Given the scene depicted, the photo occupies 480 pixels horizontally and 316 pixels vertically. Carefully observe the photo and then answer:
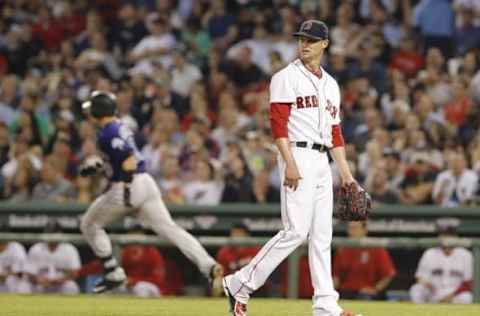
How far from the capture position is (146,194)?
11008mm

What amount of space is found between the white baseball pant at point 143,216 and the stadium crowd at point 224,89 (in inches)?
107

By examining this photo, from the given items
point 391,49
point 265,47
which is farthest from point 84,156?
point 391,49

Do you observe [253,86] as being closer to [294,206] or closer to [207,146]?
[207,146]

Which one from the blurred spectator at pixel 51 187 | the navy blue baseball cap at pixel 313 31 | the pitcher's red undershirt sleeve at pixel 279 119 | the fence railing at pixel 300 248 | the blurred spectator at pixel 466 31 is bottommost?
the fence railing at pixel 300 248

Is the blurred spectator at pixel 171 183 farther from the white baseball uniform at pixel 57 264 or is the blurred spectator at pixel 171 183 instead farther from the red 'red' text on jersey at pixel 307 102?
the red 'red' text on jersey at pixel 307 102

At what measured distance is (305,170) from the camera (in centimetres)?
813

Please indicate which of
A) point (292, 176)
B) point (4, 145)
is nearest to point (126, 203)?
point (292, 176)

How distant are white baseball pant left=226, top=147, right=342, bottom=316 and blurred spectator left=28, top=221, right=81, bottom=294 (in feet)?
16.7

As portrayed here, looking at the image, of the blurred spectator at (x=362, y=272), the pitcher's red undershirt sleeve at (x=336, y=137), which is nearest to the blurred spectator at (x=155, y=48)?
the blurred spectator at (x=362, y=272)

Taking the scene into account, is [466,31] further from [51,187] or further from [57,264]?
[57,264]

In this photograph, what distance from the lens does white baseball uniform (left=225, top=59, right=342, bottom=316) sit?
26.7 ft

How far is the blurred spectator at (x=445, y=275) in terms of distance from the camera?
12.3m

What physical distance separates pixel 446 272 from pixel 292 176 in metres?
4.72

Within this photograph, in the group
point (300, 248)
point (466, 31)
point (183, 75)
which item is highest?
point (466, 31)
